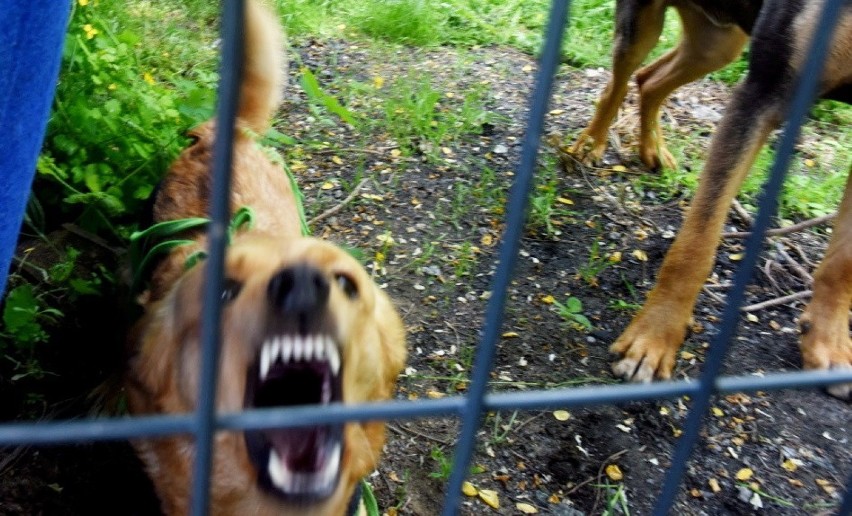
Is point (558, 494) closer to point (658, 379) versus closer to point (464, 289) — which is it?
point (658, 379)

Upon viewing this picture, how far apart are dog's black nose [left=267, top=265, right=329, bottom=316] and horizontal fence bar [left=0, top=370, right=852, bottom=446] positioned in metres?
0.73

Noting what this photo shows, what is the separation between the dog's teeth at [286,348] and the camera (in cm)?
161

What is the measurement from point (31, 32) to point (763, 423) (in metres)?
2.49

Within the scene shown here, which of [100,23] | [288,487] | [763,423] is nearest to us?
[288,487]

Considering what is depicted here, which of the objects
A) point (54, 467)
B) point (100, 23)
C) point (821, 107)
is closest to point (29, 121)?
point (54, 467)

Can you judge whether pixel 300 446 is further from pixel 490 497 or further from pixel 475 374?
pixel 475 374

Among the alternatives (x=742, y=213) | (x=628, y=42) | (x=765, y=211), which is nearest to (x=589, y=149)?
(x=628, y=42)

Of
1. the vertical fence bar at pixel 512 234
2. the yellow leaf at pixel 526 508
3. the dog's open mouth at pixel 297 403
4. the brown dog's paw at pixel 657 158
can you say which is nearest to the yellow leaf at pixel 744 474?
the yellow leaf at pixel 526 508

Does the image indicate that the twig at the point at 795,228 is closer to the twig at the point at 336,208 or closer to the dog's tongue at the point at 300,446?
the twig at the point at 336,208

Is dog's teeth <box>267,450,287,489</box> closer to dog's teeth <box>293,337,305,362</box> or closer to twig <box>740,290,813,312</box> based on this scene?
dog's teeth <box>293,337,305,362</box>

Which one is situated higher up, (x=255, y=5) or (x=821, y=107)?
(x=255, y=5)

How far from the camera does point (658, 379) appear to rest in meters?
2.79

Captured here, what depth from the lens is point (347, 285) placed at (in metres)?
1.79

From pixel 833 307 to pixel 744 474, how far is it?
83 centimetres
